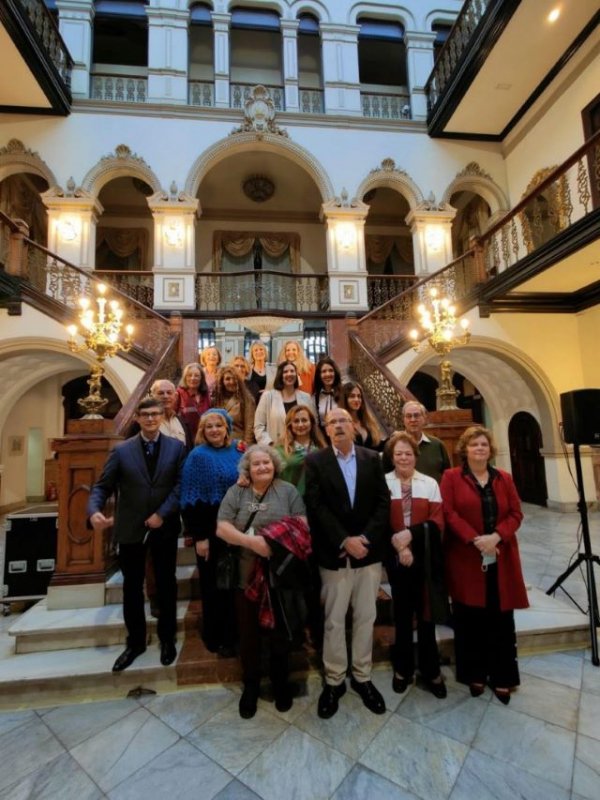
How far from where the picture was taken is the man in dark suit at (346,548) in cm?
214

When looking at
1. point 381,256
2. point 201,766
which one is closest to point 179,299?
point 381,256

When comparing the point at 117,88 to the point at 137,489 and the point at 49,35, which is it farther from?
the point at 137,489

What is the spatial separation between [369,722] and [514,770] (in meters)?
0.67

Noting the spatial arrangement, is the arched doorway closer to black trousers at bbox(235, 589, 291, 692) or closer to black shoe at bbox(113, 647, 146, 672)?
black trousers at bbox(235, 589, 291, 692)

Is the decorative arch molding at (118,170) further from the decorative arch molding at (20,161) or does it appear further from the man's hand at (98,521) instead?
the man's hand at (98,521)

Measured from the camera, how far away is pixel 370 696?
2.16m

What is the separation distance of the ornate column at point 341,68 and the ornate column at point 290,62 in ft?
2.33

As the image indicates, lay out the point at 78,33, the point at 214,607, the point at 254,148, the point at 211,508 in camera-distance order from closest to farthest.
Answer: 1. the point at 211,508
2. the point at 214,607
3. the point at 78,33
4. the point at 254,148

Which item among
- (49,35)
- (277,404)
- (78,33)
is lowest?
(277,404)

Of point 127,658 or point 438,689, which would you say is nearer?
point 438,689

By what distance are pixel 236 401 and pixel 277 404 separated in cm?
50

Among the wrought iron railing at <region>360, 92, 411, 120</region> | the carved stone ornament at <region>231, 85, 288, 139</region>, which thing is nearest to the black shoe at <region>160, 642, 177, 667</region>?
the carved stone ornament at <region>231, 85, 288, 139</region>

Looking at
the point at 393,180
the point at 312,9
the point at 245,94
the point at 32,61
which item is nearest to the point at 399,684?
the point at 393,180

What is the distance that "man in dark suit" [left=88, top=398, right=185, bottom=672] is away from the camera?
2.40m
